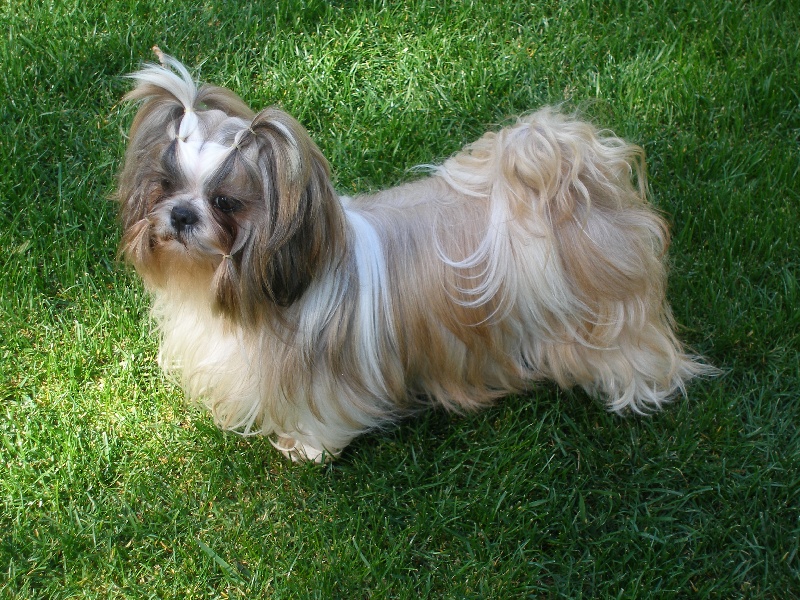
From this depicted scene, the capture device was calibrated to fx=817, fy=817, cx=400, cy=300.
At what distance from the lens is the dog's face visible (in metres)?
2.21

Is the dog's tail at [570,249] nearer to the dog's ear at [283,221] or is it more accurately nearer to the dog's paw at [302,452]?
the dog's ear at [283,221]

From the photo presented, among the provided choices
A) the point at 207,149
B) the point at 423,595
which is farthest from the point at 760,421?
the point at 207,149

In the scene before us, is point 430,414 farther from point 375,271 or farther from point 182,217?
point 182,217

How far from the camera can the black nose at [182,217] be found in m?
2.25

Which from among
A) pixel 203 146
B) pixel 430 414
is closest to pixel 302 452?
pixel 430 414

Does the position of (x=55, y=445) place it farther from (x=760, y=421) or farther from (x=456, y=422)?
(x=760, y=421)

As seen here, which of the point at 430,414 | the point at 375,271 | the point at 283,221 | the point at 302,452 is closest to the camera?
the point at 283,221

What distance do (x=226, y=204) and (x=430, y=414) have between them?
51.5 inches

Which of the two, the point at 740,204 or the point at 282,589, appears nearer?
the point at 282,589

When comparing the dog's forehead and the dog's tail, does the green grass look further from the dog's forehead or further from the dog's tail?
the dog's forehead

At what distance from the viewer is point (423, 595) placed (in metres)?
2.79

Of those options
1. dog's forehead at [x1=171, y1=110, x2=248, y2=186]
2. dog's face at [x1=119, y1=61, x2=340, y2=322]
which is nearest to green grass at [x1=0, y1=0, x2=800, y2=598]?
dog's face at [x1=119, y1=61, x2=340, y2=322]

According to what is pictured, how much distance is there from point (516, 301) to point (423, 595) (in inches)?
41.3

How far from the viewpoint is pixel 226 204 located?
89.3 inches
